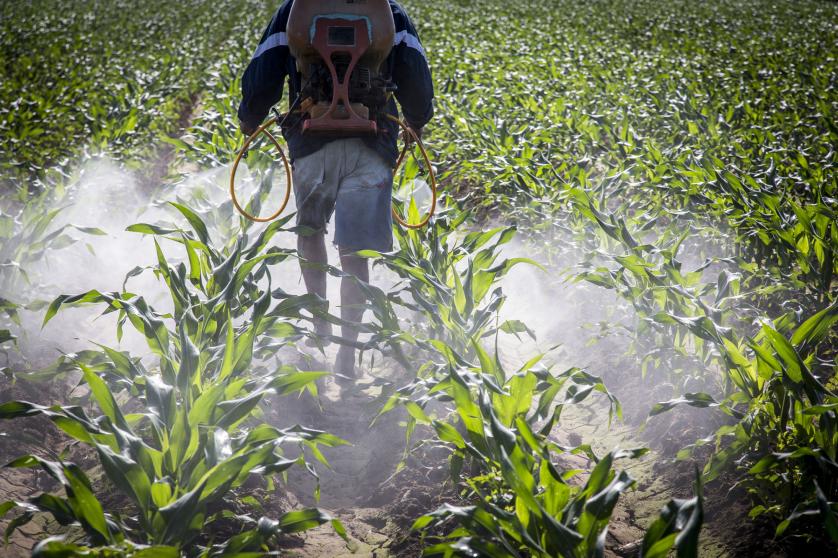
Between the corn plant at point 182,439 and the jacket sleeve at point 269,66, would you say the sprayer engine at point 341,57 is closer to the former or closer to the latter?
the jacket sleeve at point 269,66

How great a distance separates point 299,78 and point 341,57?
1.10 feet

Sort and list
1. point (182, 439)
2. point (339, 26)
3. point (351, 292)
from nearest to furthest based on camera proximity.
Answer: point (182, 439), point (339, 26), point (351, 292)

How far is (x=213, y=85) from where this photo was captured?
30.1ft

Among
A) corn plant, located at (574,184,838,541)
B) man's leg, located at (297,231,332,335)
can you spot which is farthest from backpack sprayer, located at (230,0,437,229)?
corn plant, located at (574,184,838,541)

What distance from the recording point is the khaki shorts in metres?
3.24

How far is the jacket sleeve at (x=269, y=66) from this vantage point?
315cm

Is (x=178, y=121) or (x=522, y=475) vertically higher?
(x=178, y=121)

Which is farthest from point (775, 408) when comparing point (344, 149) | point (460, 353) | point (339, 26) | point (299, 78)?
point (299, 78)

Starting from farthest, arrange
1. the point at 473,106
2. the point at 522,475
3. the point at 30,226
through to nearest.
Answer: the point at 473,106 → the point at 30,226 → the point at 522,475

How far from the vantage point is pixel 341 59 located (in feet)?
9.70

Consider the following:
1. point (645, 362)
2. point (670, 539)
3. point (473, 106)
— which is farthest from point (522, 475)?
point (473, 106)

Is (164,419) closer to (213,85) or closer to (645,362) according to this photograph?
(645,362)

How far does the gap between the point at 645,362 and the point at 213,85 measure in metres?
7.43

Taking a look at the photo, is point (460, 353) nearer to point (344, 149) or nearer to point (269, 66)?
point (344, 149)
